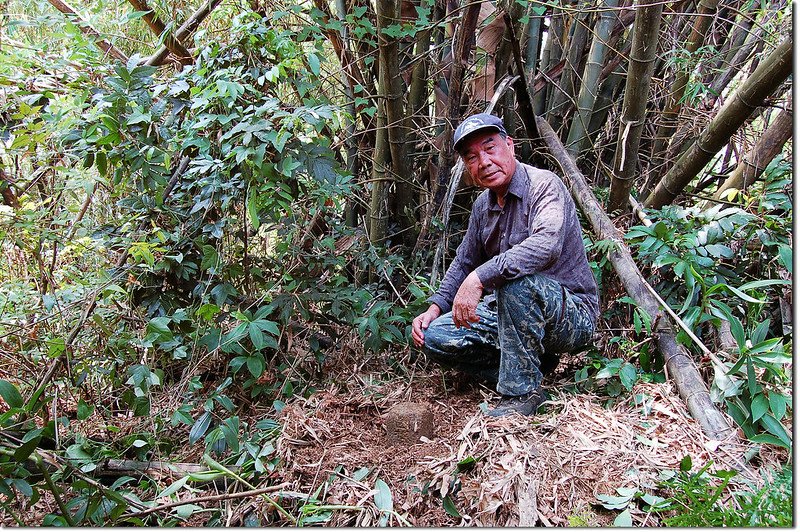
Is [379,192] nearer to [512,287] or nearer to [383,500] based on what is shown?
[512,287]

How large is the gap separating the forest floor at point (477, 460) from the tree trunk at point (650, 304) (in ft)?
0.17

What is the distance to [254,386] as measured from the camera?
2.49 metres

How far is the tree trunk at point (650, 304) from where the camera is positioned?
1975 millimetres

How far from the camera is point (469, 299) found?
6.93ft

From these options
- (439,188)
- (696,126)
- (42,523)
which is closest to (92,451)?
(42,523)

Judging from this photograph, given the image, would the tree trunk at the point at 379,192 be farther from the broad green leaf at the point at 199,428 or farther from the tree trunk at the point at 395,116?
the broad green leaf at the point at 199,428

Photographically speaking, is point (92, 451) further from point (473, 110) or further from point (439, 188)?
point (473, 110)

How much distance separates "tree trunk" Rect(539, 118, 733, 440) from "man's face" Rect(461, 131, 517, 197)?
775 millimetres

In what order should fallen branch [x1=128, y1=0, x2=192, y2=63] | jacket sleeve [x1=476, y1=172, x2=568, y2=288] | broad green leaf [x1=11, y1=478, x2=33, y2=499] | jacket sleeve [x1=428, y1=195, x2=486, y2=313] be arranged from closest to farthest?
1. broad green leaf [x1=11, y1=478, x2=33, y2=499]
2. jacket sleeve [x1=476, y1=172, x2=568, y2=288]
3. jacket sleeve [x1=428, y1=195, x2=486, y2=313]
4. fallen branch [x1=128, y1=0, x2=192, y2=63]

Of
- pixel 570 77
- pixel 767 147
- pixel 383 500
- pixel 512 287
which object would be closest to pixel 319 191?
pixel 512 287

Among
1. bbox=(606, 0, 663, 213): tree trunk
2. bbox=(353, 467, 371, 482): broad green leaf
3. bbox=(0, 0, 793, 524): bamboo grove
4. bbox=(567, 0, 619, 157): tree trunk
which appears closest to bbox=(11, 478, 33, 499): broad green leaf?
bbox=(0, 0, 793, 524): bamboo grove

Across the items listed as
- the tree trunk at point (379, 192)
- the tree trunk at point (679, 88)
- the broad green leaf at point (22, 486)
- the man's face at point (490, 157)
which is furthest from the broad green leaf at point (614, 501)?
the tree trunk at point (679, 88)

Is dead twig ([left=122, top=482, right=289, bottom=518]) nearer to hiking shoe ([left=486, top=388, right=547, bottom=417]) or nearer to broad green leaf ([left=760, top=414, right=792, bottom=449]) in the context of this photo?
hiking shoe ([left=486, top=388, right=547, bottom=417])

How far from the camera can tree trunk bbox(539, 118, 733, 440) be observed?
77.7 inches
